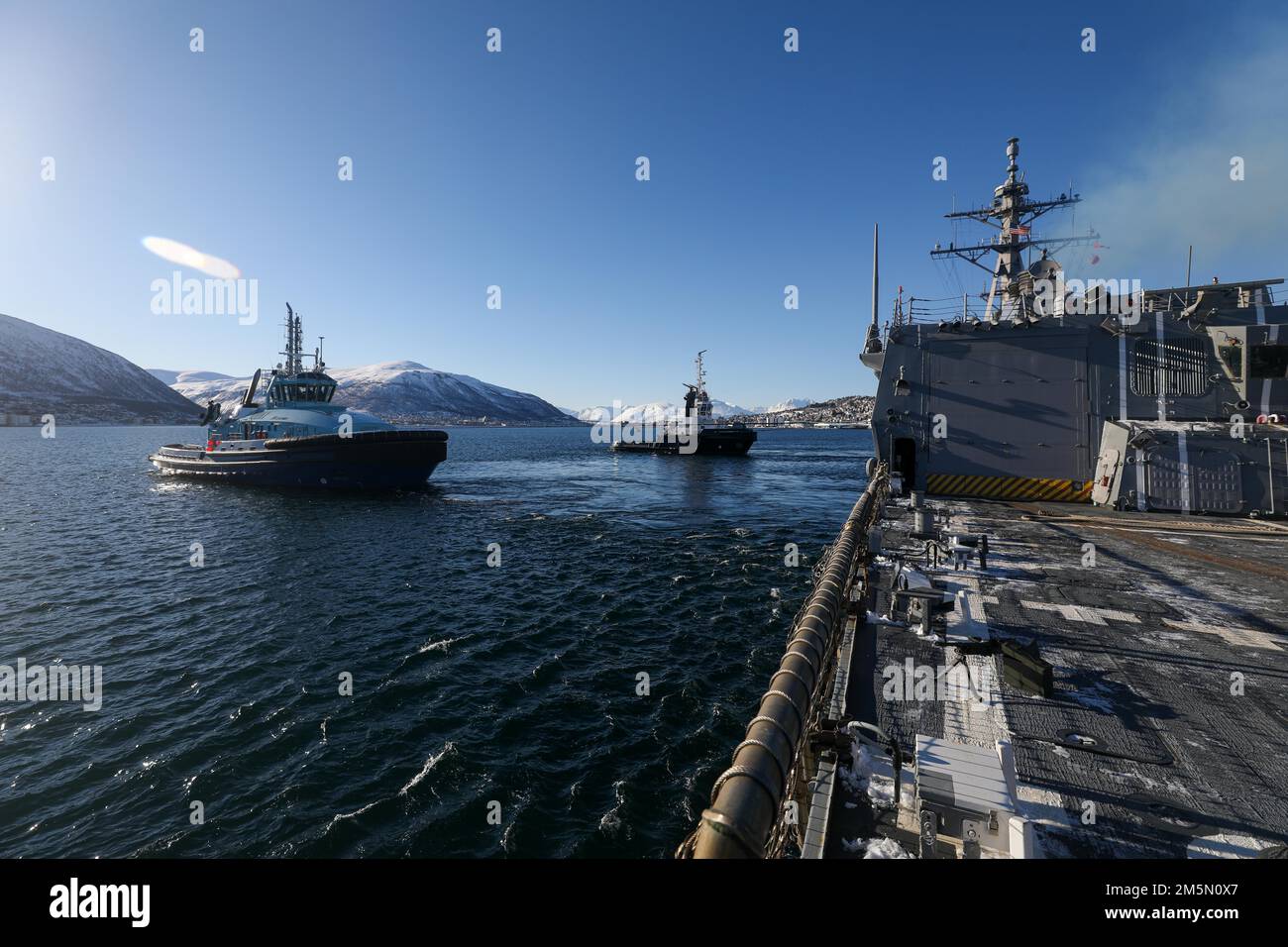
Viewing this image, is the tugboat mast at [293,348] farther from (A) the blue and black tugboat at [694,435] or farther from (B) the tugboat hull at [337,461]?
(A) the blue and black tugboat at [694,435]

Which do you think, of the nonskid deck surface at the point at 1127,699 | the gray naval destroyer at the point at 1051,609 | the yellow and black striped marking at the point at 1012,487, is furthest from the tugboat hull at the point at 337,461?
the nonskid deck surface at the point at 1127,699

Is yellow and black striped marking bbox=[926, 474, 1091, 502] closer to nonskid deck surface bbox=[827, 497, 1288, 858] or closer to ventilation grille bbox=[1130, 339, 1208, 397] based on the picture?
ventilation grille bbox=[1130, 339, 1208, 397]

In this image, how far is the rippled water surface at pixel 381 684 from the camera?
8.13m

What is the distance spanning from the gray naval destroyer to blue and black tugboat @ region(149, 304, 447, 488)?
36.4 metres

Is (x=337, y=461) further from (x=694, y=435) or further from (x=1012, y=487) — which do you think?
(x=694, y=435)

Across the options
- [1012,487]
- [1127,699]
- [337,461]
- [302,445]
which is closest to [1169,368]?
[1012,487]

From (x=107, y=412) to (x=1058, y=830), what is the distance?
27502 centimetres

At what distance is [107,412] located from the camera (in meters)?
190

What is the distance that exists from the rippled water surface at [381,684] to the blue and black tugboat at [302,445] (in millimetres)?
12645

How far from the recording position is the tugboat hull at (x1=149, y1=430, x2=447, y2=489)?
41312 millimetres

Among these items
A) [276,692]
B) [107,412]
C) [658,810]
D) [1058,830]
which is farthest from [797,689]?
[107,412]

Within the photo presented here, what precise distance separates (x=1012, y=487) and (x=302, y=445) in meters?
47.0

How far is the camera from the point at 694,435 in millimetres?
82750
